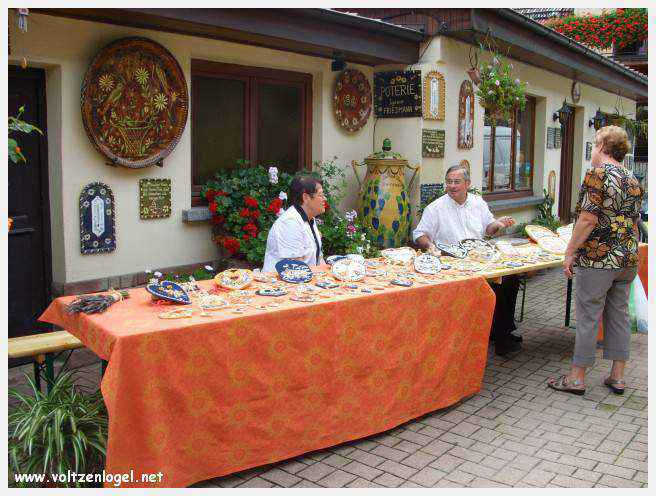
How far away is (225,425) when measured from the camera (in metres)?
3.46

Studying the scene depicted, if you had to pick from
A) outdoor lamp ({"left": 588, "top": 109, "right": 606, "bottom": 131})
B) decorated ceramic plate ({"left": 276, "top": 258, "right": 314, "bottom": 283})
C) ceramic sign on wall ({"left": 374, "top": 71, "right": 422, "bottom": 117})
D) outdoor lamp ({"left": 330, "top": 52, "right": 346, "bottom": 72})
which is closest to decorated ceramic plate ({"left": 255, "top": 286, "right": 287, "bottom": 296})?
decorated ceramic plate ({"left": 276, "top": 258, "right": 314, "bottom": 283})

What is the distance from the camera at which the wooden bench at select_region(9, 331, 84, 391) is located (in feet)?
12.6

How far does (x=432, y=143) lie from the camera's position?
8.05 meters

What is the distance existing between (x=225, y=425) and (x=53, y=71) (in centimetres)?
334

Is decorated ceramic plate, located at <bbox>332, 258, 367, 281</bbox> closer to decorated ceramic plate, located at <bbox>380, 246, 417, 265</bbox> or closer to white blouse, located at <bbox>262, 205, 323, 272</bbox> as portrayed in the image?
white blouse, located at <bbox>262, 205, 323, 272</bbox>

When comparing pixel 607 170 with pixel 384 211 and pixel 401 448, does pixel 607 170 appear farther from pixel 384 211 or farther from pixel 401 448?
pixel 384 211

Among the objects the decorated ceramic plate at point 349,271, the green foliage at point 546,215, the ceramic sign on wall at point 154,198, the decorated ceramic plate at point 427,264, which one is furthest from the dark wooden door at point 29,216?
the green foliage at point 546,215

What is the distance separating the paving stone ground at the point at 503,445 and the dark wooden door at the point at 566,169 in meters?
7.97

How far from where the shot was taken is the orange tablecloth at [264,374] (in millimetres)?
3156

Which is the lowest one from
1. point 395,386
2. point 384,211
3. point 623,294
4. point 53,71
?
point 395,386

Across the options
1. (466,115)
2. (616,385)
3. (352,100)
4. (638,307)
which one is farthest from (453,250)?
(466,115)

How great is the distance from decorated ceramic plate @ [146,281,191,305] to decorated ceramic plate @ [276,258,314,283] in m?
0.76

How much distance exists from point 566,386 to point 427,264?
1.41 meters
